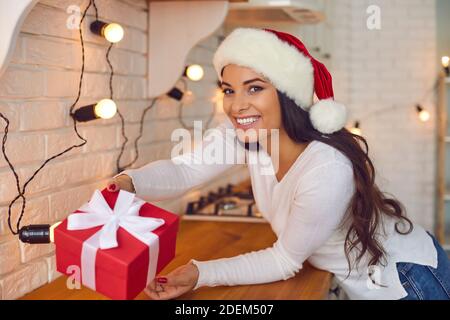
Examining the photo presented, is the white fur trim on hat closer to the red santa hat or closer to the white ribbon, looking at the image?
the red santa hat

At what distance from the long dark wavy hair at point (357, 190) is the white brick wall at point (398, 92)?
1.23m

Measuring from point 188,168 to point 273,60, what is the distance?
244mm

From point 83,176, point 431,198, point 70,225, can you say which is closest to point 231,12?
point 83,176

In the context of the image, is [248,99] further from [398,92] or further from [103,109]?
[398,92]

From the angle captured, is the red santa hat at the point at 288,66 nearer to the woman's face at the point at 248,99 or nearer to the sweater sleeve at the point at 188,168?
the woman's face at the point at 248,99

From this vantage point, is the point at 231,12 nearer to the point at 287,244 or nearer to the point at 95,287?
the point at 287,244

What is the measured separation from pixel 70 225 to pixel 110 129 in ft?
1.17

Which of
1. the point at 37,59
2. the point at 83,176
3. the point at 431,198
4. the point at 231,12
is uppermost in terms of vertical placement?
the point at 231,12

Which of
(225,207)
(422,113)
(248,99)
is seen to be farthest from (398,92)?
(248,99)

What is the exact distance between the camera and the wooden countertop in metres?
0.69

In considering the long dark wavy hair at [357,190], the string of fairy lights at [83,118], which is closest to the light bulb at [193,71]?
the string of fairy lights at [83,118]

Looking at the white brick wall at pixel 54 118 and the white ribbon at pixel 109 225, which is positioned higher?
the white brick wall at pixel 54 118

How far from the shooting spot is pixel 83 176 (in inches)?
30.6

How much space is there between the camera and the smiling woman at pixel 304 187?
706 millimetres
